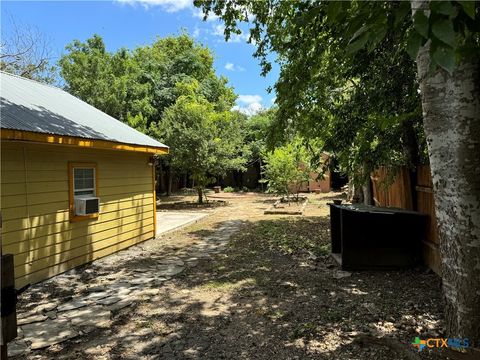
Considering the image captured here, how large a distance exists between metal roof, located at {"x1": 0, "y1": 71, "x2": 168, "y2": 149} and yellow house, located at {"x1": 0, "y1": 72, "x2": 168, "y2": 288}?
0.02 metres

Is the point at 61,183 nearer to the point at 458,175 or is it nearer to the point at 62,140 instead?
the point at 62,140

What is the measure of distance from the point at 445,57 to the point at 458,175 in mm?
1579

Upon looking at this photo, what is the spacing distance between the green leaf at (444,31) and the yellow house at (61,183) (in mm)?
5034

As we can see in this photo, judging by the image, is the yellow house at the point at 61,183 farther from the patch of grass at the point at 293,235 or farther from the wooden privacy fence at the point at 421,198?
the wooden privacy fence at the point at 421,198

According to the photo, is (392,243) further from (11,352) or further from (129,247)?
(129,247)

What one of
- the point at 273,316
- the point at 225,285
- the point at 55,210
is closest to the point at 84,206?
the point at 55,210

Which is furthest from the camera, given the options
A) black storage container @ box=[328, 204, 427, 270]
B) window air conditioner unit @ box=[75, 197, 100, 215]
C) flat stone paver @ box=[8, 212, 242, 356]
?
window air conditioner unit @ box=[75, 197, 100, 215]

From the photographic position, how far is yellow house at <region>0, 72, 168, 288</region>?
17.1ft

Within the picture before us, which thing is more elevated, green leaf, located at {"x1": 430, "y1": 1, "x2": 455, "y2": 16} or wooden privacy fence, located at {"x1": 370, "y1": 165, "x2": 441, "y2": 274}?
green leaf, located at {"x1": 430, "y1": 1, "x2": 455, "y2": 16}

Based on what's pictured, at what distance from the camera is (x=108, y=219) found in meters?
7.49

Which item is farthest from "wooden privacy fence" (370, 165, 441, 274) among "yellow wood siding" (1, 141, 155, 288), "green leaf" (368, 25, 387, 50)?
"yellow wood siding" (1, 141, 155, 288)

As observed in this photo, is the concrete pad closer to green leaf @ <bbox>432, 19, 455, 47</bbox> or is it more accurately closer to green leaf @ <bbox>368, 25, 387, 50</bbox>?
green leaf @ <bbox>368, 25, 387, 50</bbox>

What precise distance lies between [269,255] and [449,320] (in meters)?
4.55

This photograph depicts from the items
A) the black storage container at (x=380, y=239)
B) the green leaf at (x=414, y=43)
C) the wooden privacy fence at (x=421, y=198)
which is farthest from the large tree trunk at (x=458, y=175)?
the black storage container at (x=380, y=239)
